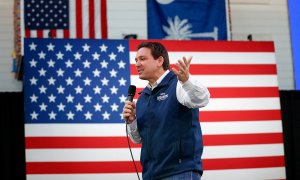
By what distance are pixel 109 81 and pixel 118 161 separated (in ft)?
3.01

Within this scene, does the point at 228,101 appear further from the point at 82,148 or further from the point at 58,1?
the point at 58,1

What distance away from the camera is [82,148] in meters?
5.23

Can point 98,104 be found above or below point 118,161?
above

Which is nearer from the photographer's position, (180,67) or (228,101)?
(180,67)

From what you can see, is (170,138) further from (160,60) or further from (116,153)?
(116,153)

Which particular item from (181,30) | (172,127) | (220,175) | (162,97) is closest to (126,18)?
(181,30)

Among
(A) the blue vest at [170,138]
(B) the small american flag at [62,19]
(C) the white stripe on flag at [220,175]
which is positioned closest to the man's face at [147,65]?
(A) the blue vest at [170,138]

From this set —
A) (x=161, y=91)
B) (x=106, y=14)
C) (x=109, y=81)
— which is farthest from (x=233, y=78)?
(x=161, y=91)

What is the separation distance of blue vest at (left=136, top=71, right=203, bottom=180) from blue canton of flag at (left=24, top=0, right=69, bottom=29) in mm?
4014

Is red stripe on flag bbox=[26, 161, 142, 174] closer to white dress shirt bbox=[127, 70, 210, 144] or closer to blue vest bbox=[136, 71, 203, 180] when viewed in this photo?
blue vest bbox=[136, 71, 203, 180]

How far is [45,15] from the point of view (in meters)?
6.23

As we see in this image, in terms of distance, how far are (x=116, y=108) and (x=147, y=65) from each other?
2.84 meters

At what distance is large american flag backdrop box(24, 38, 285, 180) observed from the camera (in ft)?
17.0

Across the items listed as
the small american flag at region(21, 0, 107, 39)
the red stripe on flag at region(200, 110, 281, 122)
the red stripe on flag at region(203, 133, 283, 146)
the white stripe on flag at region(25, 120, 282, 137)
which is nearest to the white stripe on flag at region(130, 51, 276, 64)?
the red stripe on flag at region(200, 110, 281, 122)
